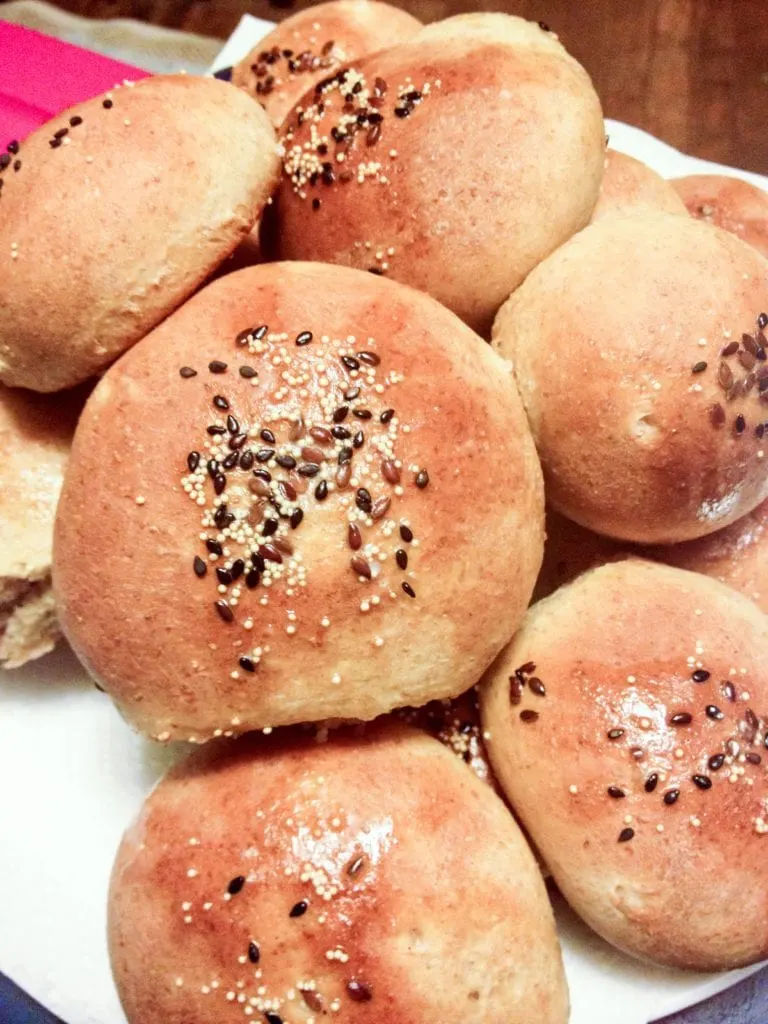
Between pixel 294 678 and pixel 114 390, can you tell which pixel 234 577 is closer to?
pixel 294 678

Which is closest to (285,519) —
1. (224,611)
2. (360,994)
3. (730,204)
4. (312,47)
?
(224,611)

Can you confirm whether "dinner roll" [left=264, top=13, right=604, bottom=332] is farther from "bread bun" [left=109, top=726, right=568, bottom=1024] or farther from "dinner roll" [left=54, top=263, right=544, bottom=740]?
"bread bun" [left=109, top=726, right=568, bottom=1024]

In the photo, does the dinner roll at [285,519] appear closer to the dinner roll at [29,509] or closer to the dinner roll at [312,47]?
the dinner roll at [29,509]

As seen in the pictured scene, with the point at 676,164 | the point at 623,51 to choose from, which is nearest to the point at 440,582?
the point at 676,164

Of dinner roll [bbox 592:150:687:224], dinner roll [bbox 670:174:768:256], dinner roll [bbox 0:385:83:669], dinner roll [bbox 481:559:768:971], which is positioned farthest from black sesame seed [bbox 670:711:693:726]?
dinner roll [bbox 670:174:768:256]

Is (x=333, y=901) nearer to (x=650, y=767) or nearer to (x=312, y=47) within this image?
(x=650, y=767)

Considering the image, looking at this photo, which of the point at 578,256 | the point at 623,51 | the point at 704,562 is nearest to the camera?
the point at 578,256

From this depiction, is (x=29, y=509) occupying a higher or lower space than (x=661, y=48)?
lower
